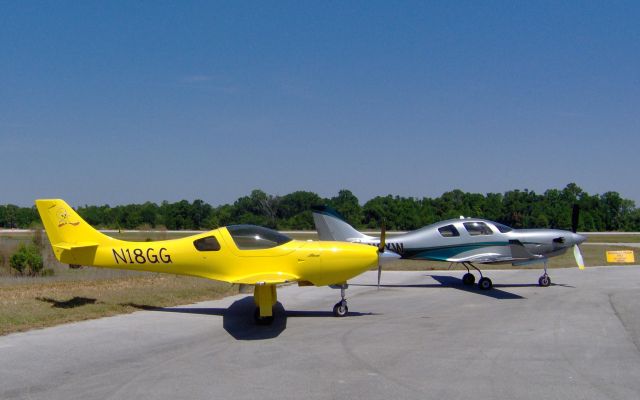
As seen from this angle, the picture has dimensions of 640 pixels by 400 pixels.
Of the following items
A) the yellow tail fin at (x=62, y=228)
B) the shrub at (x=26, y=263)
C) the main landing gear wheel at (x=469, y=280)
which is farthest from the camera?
the shrub at (x=26, y=263)

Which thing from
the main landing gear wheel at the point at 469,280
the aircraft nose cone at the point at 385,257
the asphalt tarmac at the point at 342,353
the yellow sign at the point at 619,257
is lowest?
the asphalt tarmac at the point at 342,353

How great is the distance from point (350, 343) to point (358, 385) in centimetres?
247

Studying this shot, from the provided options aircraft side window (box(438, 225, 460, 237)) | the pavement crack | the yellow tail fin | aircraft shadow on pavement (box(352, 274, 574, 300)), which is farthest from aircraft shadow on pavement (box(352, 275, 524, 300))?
the yellow tail fin

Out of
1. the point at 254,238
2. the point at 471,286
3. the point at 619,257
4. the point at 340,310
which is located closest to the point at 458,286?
the point at 471,286

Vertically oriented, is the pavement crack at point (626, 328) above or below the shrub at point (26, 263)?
below

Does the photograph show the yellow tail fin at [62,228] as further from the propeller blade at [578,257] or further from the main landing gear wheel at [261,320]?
the propeller blade at [578,257]

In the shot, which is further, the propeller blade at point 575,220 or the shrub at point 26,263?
the propeller blade at point 575,220

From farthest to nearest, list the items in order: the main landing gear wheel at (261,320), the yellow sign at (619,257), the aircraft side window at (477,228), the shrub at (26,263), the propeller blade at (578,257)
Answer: the yellow sign at (619,257), the shrub at (26,263), the propeller blade at (578,257), the aircraft side window at (477,228), the main landing gear wheel at (261,320)

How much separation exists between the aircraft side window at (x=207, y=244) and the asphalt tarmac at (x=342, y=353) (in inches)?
56.8

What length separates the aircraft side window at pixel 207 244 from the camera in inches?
494

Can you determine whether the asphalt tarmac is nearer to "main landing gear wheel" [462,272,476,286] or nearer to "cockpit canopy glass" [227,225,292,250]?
"cockpit canopy glass" [227,225,292,250]

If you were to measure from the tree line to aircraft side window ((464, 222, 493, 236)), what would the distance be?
35.0m

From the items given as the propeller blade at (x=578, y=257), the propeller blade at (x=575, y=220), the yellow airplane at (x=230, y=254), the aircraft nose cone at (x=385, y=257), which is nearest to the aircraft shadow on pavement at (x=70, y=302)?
the yellow airplane at (x=230, y=254)

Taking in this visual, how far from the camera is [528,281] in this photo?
20.0 metres
